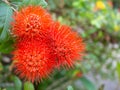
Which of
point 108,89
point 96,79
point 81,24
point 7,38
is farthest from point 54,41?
point 108,89

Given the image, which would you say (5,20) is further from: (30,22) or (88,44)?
(88,44)

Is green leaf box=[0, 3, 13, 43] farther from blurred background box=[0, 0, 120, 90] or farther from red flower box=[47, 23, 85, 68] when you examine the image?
blurred background box=[0, 0, 120, 90]

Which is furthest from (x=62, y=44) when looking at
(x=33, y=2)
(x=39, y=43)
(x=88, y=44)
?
(x=88, y=44)

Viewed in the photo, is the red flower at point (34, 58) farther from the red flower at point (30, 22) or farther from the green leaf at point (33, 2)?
the green leaf at point (33, 2)

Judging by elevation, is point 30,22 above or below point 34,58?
above

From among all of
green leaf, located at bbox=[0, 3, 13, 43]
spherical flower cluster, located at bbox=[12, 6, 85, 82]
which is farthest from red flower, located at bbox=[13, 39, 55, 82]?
green leaf, located at bbox=[0, 3, 13, 43]

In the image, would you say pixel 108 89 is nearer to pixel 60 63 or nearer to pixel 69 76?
pixel 69 76

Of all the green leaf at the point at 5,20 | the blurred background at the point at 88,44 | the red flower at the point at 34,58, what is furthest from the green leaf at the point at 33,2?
the blurred background at the point at 88,44
